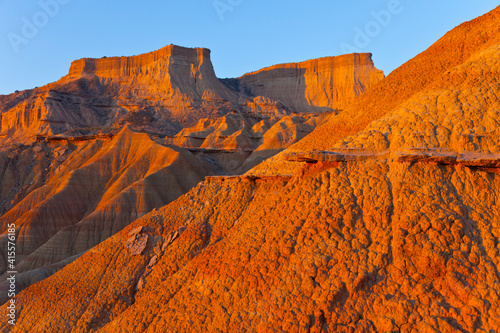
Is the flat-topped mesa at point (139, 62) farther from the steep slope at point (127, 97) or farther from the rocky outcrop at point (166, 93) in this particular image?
the rocky outcrop at point (166, 93)

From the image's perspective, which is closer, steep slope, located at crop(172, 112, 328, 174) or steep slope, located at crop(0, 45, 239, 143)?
steep slope, located at crop(172, 112, 328, 174)

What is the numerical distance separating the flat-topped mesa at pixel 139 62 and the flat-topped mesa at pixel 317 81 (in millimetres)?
15935

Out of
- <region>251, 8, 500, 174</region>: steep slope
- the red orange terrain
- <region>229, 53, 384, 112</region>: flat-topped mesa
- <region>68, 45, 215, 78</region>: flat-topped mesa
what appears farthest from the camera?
<region>229, 53, 384, 112</region>: flat-topped mesa

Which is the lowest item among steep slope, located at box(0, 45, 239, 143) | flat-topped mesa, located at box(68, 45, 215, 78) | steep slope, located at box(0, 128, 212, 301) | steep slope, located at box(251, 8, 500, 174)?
steep slope, located at box(0, 128, 212, 301)

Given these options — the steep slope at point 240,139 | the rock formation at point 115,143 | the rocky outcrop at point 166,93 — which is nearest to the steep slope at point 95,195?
the rock formation at point 115,143

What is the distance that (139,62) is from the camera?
10144 cm

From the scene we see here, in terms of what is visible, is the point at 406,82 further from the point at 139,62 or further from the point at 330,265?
the point at 139,62

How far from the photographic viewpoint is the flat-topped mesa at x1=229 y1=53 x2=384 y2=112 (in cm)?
10388

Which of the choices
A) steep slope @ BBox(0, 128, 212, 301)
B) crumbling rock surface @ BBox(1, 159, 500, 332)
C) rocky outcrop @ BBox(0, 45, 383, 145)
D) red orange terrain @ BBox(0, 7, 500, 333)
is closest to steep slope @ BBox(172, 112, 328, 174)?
steep slope @ BBox(0, 128, 212, 301)

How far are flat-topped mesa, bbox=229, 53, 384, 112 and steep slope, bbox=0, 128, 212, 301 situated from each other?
65.0m

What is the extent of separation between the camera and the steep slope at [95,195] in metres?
31.1

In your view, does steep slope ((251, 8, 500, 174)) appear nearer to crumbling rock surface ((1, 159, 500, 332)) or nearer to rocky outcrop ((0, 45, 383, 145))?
crumbling rock surface ((1, 159, 500, 332))

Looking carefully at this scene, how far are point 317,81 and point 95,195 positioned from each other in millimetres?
79864

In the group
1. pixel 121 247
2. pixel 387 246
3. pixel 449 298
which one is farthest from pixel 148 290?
pixel 449 298
